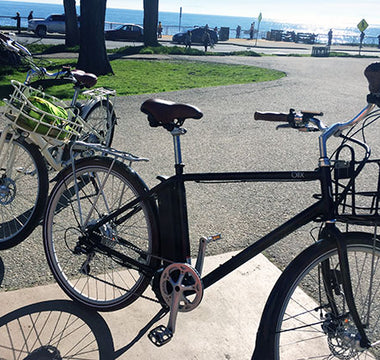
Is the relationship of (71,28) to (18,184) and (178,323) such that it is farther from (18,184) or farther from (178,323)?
(178,323)

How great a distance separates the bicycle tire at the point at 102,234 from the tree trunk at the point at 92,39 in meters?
11.1

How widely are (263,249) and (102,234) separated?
1066mm

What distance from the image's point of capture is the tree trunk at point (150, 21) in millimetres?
23641

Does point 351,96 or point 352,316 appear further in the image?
point 351,96

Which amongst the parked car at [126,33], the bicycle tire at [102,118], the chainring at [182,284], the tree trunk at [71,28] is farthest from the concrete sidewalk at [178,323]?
the parked car at [126,33]

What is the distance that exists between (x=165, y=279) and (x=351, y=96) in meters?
10.4

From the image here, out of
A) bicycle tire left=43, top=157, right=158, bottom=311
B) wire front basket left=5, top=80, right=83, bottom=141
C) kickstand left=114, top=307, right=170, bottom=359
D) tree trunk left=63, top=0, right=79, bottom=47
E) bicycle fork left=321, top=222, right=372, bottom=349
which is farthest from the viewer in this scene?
tree trunk left=63, top=0, right=79, bottom=47

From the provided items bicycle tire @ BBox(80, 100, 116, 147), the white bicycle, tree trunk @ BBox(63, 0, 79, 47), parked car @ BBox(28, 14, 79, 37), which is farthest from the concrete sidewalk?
parked car @ BBox(28, 14, 79, 37)

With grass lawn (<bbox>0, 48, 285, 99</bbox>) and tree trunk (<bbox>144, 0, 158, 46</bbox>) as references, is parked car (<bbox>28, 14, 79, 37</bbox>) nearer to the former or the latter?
tree trunk (<bbox>144, 0, 158, 46</bbox>)

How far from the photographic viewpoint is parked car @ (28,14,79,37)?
3181cm

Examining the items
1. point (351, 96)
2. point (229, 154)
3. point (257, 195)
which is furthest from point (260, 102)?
point (257, 195)

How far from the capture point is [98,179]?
118 inches

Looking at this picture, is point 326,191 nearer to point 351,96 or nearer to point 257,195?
point 257,195

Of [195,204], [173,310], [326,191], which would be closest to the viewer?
[326,191]
